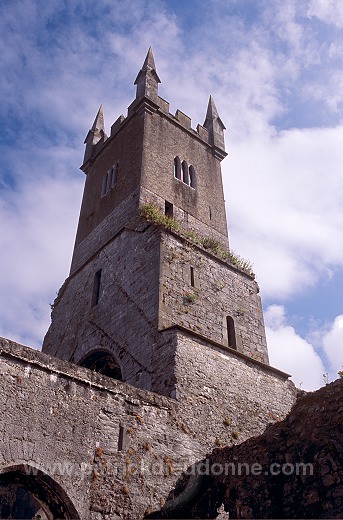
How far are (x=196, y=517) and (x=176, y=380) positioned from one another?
287cm

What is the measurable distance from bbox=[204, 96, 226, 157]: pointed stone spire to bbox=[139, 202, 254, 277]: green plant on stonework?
19.6 feet

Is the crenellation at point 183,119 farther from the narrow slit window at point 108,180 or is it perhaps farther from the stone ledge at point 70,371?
the stone ledge at point 70,371

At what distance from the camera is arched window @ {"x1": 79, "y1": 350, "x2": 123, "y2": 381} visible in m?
14.6

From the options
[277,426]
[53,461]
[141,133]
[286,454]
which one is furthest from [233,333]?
[141,133]

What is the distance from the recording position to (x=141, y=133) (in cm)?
1881

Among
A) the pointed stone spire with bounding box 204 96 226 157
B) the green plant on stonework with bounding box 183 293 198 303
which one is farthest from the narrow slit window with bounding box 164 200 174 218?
the pointed stone spire with bounding box 204 96 226 157

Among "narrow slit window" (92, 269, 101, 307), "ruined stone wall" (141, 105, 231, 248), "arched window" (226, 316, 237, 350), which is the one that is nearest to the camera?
"arched window" (226, 316, 237, 350)

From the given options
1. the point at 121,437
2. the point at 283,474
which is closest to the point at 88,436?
the point at 121,437

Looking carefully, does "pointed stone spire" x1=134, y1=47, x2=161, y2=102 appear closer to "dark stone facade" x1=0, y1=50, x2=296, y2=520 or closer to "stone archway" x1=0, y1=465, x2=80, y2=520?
"dark stone facade" x1=0, y1=50, x2=296, y2=520

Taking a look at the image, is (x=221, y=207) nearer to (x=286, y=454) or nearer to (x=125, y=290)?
(x=125, y=290)

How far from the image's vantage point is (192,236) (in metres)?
15.8

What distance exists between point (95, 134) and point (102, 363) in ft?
39.0

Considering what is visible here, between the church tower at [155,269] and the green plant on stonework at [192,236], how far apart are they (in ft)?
0.15

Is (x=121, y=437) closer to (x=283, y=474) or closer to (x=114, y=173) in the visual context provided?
(x=283, y=474)
